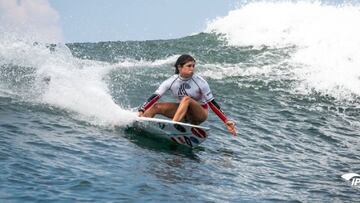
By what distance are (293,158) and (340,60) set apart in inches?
590

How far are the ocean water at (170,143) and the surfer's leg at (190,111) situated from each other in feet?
2.06

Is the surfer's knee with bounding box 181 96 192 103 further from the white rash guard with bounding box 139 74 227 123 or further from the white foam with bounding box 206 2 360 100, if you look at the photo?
the white foam with bounding box 206 2 360 100

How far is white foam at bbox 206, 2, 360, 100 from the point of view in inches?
850

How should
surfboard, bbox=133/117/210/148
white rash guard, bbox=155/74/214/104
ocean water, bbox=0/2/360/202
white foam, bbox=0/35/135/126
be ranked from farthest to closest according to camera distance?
white foam, bbox=0/35/135/126 < white rash guard, bbox=155/74/214/104 < surfboard, bbox=133/117/210/148 < ocean water, bbox=0/2/360/202

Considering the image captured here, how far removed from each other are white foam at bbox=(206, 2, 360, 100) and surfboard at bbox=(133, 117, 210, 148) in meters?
9.68

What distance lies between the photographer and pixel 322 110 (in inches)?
685

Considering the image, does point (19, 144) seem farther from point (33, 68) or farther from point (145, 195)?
point (33, 68)

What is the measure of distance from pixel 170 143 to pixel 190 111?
2.60ft

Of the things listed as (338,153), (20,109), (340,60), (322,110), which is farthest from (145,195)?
(340,60)

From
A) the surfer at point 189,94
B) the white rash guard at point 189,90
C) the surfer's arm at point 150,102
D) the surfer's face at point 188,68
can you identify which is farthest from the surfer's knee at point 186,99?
the surfer's arm at point 150,102

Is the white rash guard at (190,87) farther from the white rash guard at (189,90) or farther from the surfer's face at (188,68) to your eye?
the surfer's face at (188,68)

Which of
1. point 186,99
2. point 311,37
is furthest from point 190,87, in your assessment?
point 311,37

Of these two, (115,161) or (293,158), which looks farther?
(293,158)

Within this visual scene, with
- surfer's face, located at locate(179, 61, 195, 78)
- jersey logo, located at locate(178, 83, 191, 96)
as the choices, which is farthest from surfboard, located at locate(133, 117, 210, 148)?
surfer's face, located at locate(179, 61, 195, 78)
